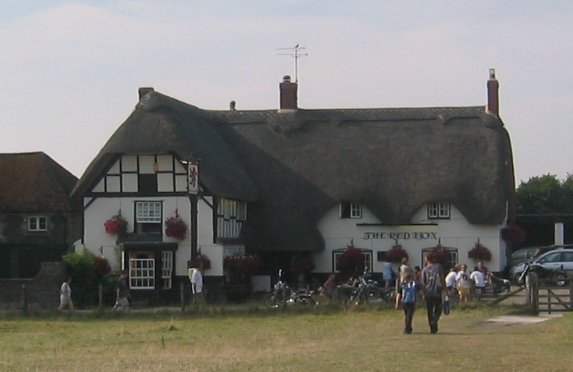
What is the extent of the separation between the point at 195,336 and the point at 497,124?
3332cm

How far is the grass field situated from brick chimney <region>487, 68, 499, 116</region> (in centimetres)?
2519

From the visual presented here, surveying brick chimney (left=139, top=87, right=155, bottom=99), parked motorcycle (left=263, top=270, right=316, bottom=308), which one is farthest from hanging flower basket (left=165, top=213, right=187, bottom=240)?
brick chimney (left=139, top=87, right=155, bottom=99)

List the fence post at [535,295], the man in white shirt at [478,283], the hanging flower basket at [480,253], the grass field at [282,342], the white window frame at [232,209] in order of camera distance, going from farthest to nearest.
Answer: the hanging flower basket at [480,253] < the white window frame at [232,209] < the man in white shirt at [478,283] < the fence post at [535,295] < the grass field at [282,342]

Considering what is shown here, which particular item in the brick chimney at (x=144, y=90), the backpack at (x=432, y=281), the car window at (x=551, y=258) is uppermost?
the brick chimney at (x=144, y=90)

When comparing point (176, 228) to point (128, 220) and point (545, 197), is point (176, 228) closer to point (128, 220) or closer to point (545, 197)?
point (128, 220)

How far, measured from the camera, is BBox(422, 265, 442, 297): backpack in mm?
30094

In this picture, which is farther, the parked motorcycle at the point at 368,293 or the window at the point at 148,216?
the window at the point at 148,216

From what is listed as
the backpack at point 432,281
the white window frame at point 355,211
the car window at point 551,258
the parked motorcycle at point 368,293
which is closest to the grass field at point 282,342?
the backpack at point 432,281

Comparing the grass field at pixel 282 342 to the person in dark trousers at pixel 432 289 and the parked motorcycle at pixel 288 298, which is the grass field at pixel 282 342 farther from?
the parked motorcycle at pixel 288 298

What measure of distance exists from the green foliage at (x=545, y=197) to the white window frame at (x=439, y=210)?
1464 inches

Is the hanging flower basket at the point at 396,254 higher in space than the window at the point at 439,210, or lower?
lower

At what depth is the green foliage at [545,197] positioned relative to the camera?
9788cm

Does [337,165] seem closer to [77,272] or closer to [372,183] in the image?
[372,183]

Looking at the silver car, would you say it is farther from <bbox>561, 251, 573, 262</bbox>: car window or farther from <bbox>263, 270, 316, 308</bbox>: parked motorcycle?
<bbox>263, 270, 316, 308</bbox>: parked motorcycle
